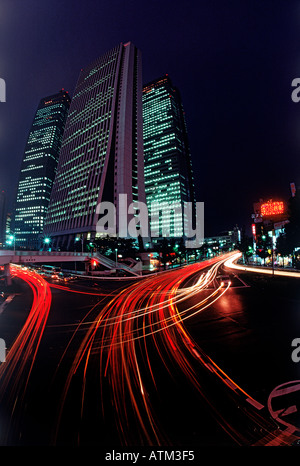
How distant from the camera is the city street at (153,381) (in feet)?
18.6

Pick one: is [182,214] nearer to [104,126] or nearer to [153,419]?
[104,126]

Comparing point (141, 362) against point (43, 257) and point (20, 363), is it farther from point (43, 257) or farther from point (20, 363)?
point (43, 257)

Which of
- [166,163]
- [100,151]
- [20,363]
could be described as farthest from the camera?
[166,163]

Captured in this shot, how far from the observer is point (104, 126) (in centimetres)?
11425

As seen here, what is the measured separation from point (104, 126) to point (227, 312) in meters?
122

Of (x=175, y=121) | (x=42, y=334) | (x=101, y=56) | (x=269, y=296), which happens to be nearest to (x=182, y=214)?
(x=175, y=121)

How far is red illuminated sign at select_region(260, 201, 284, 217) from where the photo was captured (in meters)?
90.7

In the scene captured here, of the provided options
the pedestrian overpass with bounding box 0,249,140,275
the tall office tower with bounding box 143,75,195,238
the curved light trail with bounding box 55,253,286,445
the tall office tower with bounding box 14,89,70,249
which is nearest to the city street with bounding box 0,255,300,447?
the curved light trail with bounding box 55,253,286,445

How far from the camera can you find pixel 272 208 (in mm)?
92125

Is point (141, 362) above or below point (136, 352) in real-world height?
above

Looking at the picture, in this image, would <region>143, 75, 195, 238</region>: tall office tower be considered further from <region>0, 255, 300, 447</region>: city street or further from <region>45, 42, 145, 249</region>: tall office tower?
<region>0, 255, 300, 447</region>: city street

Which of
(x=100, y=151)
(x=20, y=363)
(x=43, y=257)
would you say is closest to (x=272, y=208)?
(x=100, y=151)

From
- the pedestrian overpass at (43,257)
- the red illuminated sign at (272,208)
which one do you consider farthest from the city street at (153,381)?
the red illuminated sign at (272,208)

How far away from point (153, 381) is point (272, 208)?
336ft
